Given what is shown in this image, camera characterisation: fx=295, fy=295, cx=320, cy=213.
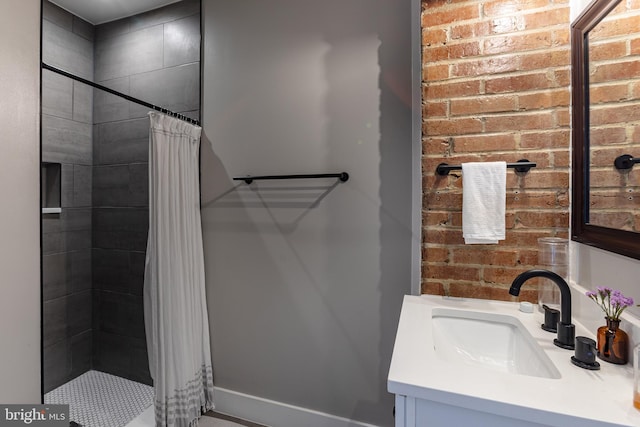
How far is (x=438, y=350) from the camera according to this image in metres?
1.06

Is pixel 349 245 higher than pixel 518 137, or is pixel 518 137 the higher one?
pixel 518 137

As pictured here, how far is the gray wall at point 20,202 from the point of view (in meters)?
1.13

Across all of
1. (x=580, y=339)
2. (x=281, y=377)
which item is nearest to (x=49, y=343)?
(x=281, y=377)

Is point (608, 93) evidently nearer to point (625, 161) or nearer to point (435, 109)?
point (625, 161)

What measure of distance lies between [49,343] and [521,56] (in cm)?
294

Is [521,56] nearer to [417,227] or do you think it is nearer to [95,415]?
[417,227]

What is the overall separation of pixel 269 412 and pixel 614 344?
1.73 metres

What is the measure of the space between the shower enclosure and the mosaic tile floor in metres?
0.03

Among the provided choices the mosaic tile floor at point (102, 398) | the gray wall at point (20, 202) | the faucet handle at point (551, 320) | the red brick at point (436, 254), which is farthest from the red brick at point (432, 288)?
the mosaic tile floor at point (102, 398)

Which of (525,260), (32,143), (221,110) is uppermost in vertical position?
(221,110)

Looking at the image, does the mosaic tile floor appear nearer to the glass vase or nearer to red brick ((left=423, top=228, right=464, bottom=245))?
red brick ((left=423, top=228, right=464, bottom=245))

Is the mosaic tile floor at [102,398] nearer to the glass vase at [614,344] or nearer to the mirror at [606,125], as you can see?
the glass vase at [614,344]

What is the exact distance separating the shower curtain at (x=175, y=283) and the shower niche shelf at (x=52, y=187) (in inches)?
29.4
